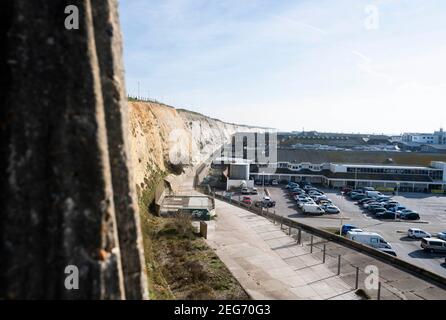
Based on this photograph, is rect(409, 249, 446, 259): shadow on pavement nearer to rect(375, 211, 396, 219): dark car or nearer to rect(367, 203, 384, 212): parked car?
rect(375, 211, 396, 219): dark car

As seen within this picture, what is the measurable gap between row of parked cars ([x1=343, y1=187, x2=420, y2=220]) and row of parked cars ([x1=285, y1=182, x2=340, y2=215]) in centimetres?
363

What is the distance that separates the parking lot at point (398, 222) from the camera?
22.9 metres

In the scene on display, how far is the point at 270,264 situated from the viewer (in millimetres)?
15867

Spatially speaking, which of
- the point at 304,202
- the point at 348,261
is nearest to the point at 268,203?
the point at 304,202

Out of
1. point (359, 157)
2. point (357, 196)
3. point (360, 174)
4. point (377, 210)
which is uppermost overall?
point (359, 157)

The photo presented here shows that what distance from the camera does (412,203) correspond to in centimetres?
4116

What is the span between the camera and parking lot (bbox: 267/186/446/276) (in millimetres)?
22922

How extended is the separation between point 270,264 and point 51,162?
1260cm

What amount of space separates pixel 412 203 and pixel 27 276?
43.8 m

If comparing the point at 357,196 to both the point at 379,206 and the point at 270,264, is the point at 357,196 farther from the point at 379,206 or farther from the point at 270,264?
the point at 270,264

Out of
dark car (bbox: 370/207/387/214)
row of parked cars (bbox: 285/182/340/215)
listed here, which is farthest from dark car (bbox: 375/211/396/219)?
row of parked cars (bbox: 285/182/340/215)

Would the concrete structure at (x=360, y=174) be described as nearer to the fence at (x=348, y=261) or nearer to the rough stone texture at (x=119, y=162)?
the fence at (x=348, y=261)
